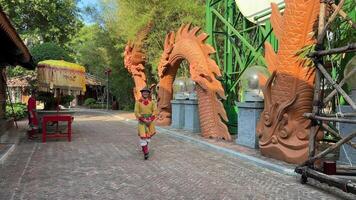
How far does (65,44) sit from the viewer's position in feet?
109

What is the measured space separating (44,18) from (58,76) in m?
18.0

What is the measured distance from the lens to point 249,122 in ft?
38.2

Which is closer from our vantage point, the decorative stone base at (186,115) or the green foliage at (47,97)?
the decorative stone base at (186,115)

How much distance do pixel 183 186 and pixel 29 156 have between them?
4.85 meters

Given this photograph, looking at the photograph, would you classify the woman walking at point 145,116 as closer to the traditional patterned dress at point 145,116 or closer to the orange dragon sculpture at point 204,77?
the traditional patterned dress at point 145,116

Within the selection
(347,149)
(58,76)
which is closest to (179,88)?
(58,76)

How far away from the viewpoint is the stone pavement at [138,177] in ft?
21.7

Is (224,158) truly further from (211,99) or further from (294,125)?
(211,99)

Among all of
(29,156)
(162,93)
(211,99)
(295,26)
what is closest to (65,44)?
(162,93)

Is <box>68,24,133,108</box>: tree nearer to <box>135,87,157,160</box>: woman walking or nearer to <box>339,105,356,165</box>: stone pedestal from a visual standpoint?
<box>135,87,157,160</box>: woman walking

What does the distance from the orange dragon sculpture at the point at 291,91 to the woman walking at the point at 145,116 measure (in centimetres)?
271

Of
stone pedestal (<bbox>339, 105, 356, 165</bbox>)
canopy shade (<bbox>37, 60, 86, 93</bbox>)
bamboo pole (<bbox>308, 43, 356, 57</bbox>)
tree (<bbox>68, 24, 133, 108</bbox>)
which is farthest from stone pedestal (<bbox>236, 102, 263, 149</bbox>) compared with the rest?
tree (<bbox>68, 24, 133, 108</bbox>)

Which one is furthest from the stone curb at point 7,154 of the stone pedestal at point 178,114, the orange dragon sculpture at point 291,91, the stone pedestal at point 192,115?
the stone pedestal at point 178,114

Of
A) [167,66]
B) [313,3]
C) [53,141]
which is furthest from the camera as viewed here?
[167,66]
